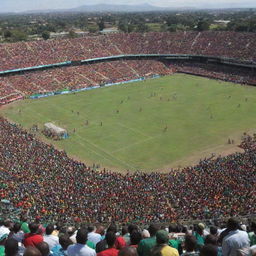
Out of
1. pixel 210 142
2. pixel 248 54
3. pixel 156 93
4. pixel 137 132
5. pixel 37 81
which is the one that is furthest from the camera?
pixel 248 54

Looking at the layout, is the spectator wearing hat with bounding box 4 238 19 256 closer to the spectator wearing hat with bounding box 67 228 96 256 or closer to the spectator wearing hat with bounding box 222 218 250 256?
the spectator wearing hat with bounding box 67 228 96 256

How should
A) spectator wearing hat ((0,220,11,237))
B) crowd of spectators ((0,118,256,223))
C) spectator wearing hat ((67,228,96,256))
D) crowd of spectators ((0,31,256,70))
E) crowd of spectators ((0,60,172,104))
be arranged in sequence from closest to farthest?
spectator wearing hat ((67,228,96,256)), spectator wearing hat ((0,220,11,237)), crowd of spectators ((0,118,256,223)), crowd of spectators ((0,60,172,104)), crowd of spectators ((0,31,256,70))

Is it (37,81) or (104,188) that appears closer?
(104,188)

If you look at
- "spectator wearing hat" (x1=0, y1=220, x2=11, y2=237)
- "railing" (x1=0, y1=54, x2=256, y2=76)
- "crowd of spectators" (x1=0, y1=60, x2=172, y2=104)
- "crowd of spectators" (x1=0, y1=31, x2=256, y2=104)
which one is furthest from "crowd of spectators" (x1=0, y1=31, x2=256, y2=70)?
"spectator wearing hat" (x1=0, y1=220, x2=11, y2=237)

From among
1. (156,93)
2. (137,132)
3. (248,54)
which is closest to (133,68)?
(156,93)

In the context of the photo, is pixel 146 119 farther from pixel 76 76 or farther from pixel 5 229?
pixel 5 229

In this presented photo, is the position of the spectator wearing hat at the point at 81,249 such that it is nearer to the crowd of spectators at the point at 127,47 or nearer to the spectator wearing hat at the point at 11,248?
the spectator wearing hat at the point at 11,248

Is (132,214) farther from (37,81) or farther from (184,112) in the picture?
(37,81)
